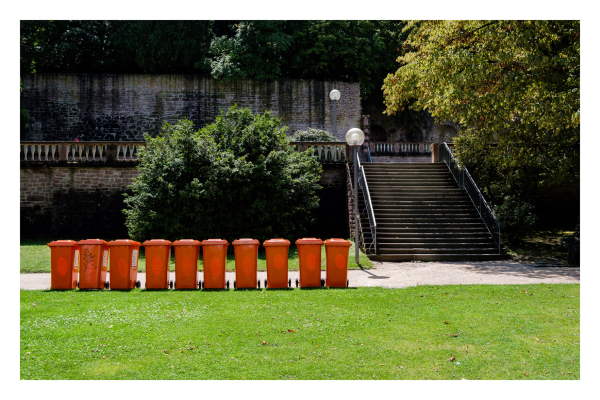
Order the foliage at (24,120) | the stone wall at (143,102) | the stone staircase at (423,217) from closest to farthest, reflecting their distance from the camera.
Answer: the stone staircase at (423,217) < the foliage at (24,120) < the stone wall at (143,102)

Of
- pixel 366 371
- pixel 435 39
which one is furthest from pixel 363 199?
pixel 366 371

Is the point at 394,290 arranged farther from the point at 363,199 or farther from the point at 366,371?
the point at 363,199

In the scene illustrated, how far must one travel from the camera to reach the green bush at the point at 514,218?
14.6 m

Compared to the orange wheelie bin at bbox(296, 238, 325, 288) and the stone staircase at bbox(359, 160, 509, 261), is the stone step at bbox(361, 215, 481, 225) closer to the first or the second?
the stone staircase at bbox(359, 160, 509, 261)

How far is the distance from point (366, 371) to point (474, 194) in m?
12.6

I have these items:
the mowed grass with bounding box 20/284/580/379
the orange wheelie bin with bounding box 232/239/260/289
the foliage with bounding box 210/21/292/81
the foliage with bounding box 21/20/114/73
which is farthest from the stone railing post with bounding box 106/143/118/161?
the foliage with bounding box 21/20/114/73

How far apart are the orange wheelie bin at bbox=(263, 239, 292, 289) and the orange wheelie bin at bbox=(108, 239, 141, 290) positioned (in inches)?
102

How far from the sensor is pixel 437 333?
5.64 m

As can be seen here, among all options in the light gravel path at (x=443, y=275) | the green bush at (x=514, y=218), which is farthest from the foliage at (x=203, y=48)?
the light gravel path at (x=443, y=275)

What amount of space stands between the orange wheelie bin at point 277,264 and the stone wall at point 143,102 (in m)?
20.5

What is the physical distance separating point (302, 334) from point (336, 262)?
130 inches

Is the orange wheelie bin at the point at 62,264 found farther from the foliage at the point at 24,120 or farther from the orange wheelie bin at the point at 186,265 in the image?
the foliage at the point at 24,120

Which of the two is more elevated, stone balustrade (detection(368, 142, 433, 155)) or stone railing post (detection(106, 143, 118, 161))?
stone balustrade (detection(368, 142, 433, 155))

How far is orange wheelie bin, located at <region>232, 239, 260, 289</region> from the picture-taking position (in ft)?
28.3
